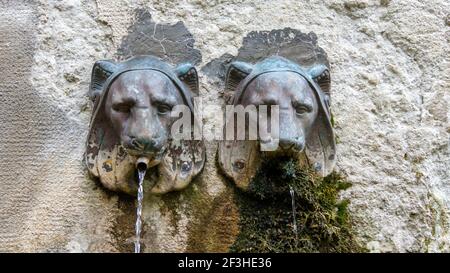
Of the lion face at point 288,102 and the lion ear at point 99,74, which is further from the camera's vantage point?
the lion ear at point 99,74

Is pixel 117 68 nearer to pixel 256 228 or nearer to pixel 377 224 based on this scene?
pixel 256 228

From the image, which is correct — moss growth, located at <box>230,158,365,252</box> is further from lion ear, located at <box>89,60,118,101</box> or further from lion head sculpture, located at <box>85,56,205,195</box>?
lion ear, located at <box>89,60,118,101</box>

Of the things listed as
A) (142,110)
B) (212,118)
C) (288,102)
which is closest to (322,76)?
(288,102)

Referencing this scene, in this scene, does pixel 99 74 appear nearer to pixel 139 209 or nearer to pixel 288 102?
pixel 139 209

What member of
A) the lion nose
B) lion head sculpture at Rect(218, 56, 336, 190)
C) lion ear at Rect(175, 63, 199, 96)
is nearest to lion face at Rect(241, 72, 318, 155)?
lion head sculpture at Rect(218, 56, 336, 190)

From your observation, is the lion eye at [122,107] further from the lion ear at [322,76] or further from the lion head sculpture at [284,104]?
the lion ear at [322,76]

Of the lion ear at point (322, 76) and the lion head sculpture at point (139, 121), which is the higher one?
the lion ear at point (322, 76)

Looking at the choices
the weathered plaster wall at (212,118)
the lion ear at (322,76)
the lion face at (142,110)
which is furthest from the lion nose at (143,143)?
the lion ear at (322,76)

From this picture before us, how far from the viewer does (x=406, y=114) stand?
1.48 meters

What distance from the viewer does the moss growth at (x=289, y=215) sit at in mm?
1336

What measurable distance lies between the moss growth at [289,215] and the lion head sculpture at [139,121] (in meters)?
0.14
